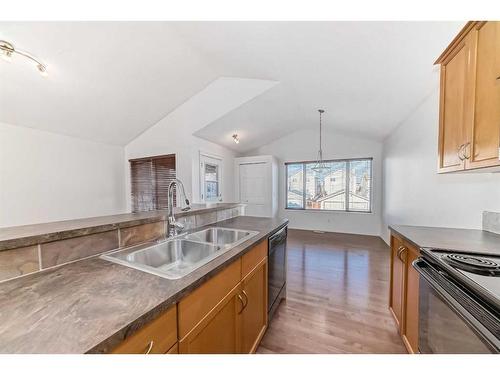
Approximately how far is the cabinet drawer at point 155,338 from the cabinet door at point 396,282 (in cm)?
167

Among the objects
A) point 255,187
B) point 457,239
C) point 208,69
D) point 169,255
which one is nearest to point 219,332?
point 169,255

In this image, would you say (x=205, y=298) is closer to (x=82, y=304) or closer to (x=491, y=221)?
(x=82, y=304)

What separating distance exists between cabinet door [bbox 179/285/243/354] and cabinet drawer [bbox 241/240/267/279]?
0.12m

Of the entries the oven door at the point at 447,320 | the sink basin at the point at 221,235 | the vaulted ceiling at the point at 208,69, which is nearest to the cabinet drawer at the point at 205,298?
the sink basin at the point at 221,235

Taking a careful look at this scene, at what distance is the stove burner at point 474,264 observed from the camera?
928 millimetres

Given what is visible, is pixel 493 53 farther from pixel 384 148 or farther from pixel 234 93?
pixel 384 148

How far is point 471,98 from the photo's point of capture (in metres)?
1.25

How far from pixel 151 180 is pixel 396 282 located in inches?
169

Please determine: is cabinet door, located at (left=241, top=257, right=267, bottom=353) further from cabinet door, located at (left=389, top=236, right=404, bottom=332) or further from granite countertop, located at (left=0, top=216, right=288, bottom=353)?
cabinet door, located at (left=389, top=236, right=404, bottom=332)

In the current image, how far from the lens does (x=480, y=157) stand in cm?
118

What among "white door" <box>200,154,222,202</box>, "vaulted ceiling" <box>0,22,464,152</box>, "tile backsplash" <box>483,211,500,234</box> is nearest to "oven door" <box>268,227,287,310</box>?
"tile backsplash" <box>483,211,500,234</box>
